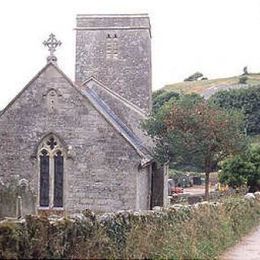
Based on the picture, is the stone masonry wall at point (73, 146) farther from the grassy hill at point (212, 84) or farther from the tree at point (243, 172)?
the grassy hill at point (212, 84)

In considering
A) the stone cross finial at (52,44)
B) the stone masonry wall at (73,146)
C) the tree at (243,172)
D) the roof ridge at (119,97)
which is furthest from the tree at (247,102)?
the stone masonry wall at (73,146)

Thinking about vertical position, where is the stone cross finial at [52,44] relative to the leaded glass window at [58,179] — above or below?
above

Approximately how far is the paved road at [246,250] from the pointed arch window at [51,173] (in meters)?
10.9

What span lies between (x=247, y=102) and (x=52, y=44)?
59.2 m

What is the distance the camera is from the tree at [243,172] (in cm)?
3634

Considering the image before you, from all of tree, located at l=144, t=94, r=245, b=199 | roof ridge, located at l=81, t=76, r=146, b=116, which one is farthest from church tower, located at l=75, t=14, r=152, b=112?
tree, located at l=144, t=94, r=245, b=199

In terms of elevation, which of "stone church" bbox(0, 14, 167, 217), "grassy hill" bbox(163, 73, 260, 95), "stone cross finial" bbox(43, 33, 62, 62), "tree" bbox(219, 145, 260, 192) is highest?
"grassy hill" bbox(163, 73, 260, 95)

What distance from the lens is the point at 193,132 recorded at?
2866 cm

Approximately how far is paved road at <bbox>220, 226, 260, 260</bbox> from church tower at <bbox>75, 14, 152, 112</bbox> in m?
18.0

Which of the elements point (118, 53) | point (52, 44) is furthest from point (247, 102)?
point (52, 44)

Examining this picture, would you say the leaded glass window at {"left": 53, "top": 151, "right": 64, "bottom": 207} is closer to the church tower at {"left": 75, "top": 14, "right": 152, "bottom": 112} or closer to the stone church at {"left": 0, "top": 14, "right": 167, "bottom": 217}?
the stone church at {"left": 0, "top": 14, "right": 167, "bottom": 217}

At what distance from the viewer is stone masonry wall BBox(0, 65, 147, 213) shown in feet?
84.2

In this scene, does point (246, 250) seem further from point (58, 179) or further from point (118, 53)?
point (118, 53)

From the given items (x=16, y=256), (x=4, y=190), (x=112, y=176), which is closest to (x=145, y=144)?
(x=112, y=176)
